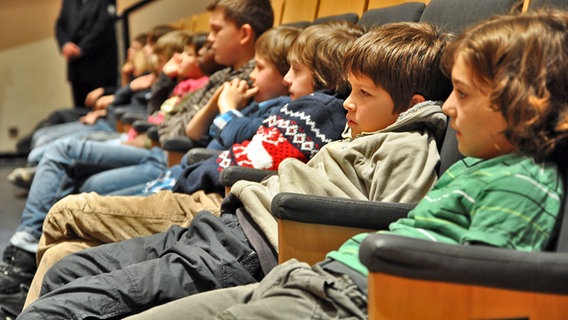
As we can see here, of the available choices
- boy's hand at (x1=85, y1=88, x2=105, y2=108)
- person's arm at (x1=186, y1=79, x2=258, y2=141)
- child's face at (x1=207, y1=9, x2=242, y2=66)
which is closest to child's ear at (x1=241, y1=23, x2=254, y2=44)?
child's face at (x1=207, y1=9, x2=242, y2=66)

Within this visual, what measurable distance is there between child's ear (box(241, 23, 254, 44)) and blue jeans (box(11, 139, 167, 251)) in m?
0.61

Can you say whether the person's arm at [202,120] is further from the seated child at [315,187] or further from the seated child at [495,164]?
the seated child at [495,164]

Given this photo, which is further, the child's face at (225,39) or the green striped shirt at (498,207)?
the child's face at (225,39)

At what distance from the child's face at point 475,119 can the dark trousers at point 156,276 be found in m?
0.55

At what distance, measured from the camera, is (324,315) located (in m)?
1.14

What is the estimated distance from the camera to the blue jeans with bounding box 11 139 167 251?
258 centimetres

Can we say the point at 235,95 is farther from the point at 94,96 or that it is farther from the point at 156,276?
the point at 94,96

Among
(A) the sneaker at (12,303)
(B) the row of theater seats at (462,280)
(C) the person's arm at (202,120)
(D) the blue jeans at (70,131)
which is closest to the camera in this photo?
(B) the row of theater seats at (462,280)

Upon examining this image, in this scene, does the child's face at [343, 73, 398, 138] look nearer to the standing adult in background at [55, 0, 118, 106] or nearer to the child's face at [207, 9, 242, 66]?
the child's face at [207, 9, 242, 66]

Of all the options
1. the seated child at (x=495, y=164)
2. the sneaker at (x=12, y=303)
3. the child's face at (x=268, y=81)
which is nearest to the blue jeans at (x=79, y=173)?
the sneaker at (x=12, y=303)

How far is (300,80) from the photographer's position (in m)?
2.11

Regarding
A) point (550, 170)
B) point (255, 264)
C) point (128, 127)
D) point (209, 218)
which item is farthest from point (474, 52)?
point (128, 127)

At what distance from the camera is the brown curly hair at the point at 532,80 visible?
3.71 feet

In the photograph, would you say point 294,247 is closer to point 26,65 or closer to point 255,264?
point 255,264
